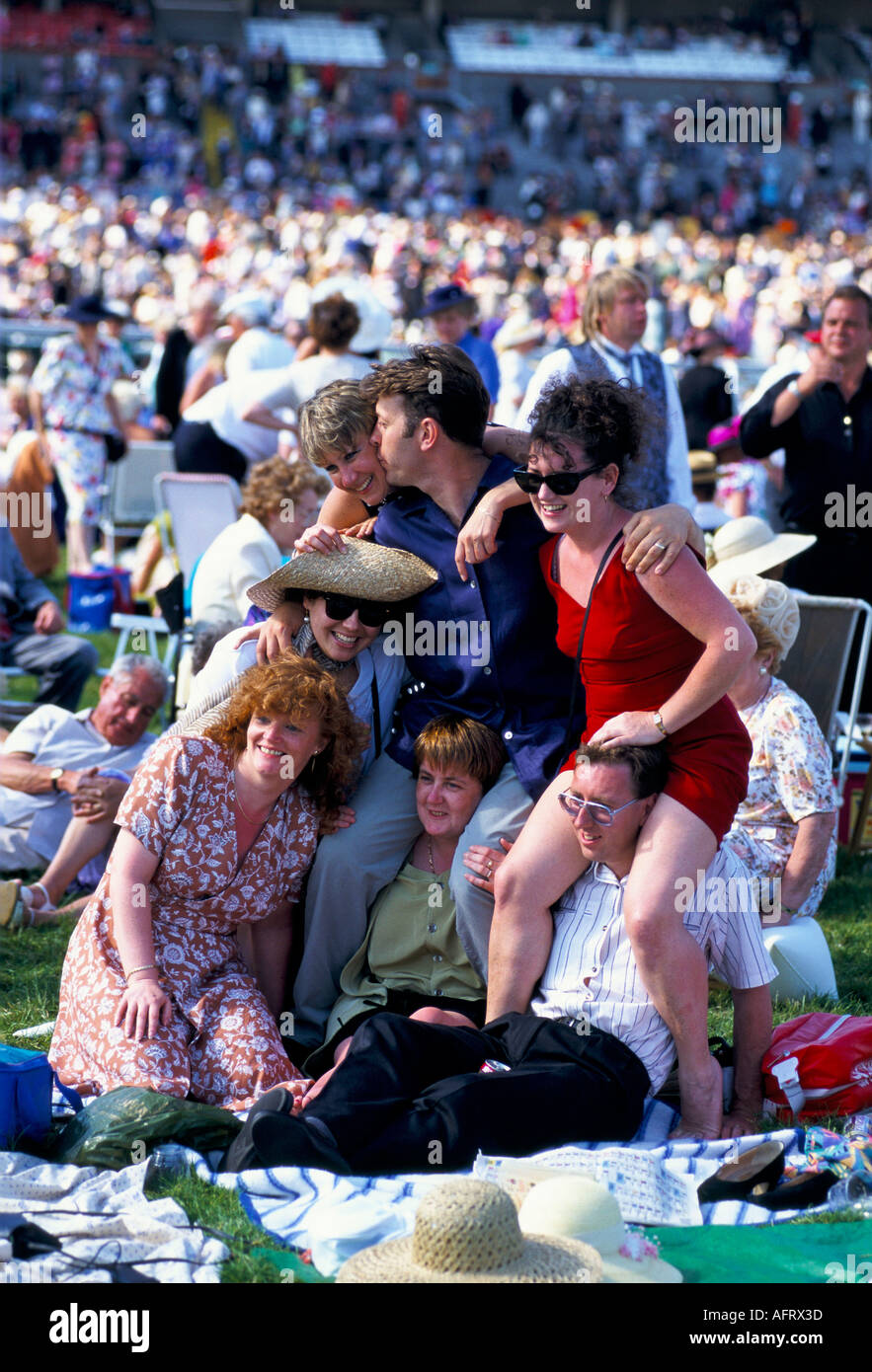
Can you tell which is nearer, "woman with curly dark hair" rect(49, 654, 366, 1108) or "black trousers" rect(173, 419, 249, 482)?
"woman with curly dark hair" rect(49, 654, 366, 1108)

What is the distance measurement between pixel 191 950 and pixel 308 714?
0.69 m

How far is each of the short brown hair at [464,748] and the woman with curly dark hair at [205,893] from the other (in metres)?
0.20

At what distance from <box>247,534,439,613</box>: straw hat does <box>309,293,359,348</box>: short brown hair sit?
328cm

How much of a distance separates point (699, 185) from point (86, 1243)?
36843 mm

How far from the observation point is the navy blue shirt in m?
4.25

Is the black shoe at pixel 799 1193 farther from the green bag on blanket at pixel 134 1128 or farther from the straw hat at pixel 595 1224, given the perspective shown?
the green bag on blanket at pixel 134 1128

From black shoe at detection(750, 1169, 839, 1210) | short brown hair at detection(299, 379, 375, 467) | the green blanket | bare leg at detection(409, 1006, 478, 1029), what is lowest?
the green blanket

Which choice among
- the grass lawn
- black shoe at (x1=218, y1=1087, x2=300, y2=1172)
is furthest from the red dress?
black shoe at (x1=218, y1=1087, x2=300, y2=1172)

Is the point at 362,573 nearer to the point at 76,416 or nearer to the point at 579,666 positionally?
the point at 579,666

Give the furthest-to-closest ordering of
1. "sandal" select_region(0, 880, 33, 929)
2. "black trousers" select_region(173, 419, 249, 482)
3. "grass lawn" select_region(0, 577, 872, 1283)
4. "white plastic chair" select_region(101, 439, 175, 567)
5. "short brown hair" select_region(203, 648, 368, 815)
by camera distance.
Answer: "white plastic chair" select_region(101, 439, 175, 567) → "black trousers" select_region(173, 419, 249, 482) → "sandal" select_region(0, 880, 33, 929) → "short brown hair" select_region(203, 648, 368, 815) → "grass lawn" select_region(0, 577, 872, 1283)

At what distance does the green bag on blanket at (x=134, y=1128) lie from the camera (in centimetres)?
348

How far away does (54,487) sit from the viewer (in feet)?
35.7

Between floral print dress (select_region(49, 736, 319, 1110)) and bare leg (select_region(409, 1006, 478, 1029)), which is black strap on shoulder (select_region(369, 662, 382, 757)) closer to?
floral print dress (select_region(49, 736, 319, 1110))

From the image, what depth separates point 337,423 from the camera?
14.3ft
